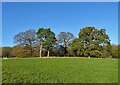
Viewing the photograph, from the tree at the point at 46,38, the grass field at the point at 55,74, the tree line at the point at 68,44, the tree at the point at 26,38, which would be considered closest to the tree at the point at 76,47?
the tree line at the point at 68,44

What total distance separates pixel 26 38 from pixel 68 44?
323 inches

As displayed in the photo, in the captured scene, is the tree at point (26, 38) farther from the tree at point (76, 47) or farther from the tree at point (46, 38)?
the tree at point (76, 47)

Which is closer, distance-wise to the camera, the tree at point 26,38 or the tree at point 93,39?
the tree at point 26,38

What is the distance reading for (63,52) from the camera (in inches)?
1619

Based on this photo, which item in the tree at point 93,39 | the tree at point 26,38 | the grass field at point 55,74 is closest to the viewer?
the grass field at point 55,74

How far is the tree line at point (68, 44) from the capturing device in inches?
1538

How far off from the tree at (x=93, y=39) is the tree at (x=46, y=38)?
5399 mm

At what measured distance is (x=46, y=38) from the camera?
137ft

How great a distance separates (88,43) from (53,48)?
6493mm

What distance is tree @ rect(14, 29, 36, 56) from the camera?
36969 millimetres

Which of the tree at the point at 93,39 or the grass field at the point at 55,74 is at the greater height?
the tree at the point at 93,39

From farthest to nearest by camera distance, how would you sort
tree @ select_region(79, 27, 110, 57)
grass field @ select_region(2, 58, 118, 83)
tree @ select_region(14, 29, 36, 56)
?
1. tree @ select_region(79, 27, 110, 57)
2. tree @ select_region(14, 29, 36, 56)
3. grass field @ select_region(2, 58, 118, 83)

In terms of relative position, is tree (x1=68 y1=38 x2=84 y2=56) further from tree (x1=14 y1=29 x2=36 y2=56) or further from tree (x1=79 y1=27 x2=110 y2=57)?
tree (x1=14 y1=29 x2=36 y2=56)

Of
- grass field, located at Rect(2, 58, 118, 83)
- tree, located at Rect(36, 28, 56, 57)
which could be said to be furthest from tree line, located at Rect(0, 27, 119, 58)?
grass field, located at Rect(2, 58, 118, 83)
